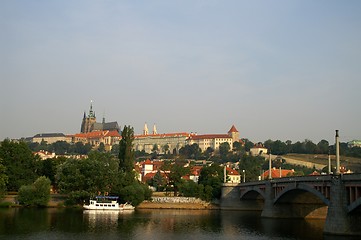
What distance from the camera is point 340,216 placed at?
43.0m

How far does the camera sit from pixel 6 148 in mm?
78438

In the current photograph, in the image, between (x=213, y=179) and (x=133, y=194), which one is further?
(x=213, y=179)

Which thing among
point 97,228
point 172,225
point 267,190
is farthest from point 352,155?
point 97,228

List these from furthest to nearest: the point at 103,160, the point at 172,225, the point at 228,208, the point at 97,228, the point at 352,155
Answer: the point at 352,155 < the point at 228,208 < the point at 103,160 < the point at 172,225 < the point at 97,228

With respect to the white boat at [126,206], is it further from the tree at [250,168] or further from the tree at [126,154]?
the tree at [250,168]

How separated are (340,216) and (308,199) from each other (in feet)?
71.0

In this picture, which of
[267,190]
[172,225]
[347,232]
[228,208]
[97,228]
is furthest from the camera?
[228,208]

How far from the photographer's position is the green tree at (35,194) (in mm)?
69500

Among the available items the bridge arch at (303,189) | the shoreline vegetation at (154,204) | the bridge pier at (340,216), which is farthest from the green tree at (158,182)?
the bridge pier at (340,216)

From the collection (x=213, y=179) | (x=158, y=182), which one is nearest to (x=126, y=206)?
(x=213, y=179)

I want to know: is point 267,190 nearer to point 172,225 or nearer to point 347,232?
point 172,225

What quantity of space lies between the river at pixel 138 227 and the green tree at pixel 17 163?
17.7 metres

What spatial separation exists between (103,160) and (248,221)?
26969 millimetres

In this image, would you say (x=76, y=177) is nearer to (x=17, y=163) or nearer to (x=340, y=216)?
(x=17, y=163)
